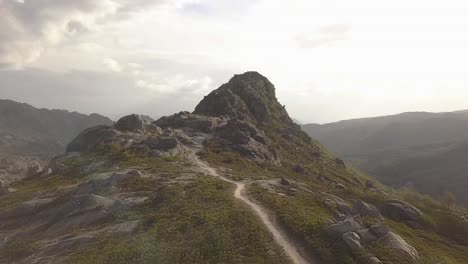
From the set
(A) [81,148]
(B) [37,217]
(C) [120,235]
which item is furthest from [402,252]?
(A) [81,148]

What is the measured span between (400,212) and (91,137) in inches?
3806

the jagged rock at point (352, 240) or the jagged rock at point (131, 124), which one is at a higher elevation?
the jagged rock at point (131, 124)

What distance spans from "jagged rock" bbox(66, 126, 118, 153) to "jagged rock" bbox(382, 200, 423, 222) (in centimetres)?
8206


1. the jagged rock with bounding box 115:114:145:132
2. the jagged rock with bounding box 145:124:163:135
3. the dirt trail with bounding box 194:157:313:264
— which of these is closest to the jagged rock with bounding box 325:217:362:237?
the dirt trail with bounding box 194:157:313:264

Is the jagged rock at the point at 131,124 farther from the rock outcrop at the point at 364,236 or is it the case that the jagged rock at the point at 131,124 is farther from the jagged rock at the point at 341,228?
the jagged rock at the point at 341,228

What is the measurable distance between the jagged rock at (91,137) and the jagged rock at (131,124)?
6.38m

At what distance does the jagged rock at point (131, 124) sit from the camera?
138200 millimetres

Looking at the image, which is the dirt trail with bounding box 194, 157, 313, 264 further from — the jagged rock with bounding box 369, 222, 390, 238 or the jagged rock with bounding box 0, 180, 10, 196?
the jagged rock with bounding box 0, 180, 10, 196

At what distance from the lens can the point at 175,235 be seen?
45.8m

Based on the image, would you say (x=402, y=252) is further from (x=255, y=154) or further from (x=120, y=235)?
(x=255, y=154)

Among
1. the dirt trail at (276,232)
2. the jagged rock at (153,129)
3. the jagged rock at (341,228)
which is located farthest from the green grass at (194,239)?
the jagged rock at (153,129)

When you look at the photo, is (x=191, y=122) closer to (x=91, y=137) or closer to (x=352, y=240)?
(x=91, y=137)

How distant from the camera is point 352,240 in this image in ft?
135

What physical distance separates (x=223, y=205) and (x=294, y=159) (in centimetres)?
10322
